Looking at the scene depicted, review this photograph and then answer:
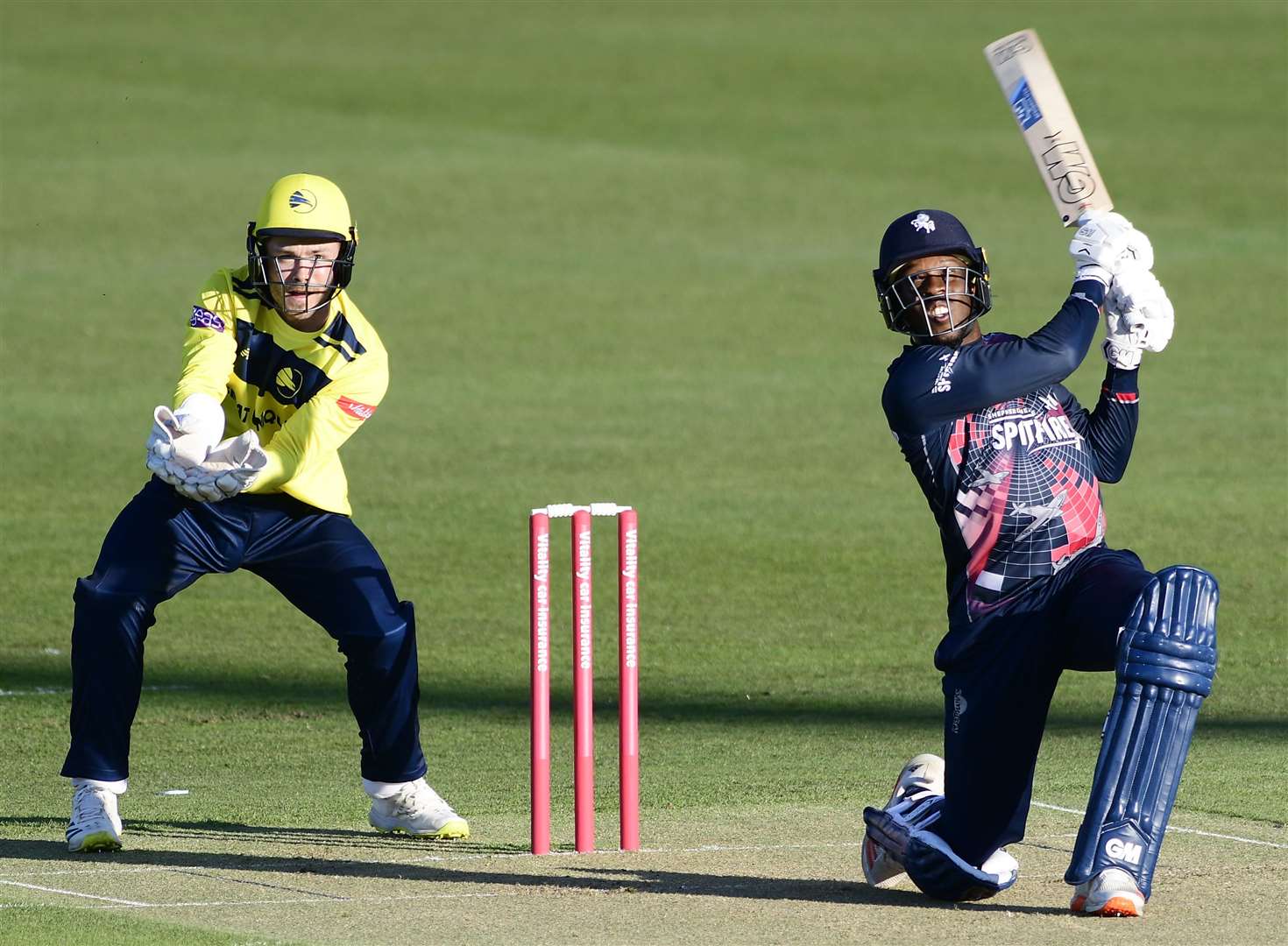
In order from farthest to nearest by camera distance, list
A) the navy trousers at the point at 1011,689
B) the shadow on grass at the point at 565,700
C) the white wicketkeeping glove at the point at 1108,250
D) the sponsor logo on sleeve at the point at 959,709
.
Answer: the shadow on grass at the point at 565,700
the white wicketkeeping glove at the point at 1108,250
the sponsor logo on sleeve at the point at 959,709
the navy trousers at the point at 1011,689

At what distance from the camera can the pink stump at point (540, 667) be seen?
616 centimetres

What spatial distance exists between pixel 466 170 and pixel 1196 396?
39.1ft

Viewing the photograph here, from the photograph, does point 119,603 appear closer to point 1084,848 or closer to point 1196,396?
point 1084,848

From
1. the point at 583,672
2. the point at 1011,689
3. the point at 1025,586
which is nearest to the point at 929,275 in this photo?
the point at 1025,586

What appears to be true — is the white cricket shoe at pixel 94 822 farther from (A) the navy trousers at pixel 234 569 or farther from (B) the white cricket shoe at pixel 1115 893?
(B) the white cricket shoe at pixel 1115 893

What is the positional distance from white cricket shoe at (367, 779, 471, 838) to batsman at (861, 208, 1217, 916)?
56.9 inches

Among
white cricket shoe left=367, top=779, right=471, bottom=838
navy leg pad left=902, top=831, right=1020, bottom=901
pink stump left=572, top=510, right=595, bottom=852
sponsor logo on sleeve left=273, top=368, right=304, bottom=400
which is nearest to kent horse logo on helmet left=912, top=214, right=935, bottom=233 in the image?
pink stump left=572, top=510, right=595, bottom=852

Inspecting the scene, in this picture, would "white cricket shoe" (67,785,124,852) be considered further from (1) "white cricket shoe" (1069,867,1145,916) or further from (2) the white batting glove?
(2) the white batting glove

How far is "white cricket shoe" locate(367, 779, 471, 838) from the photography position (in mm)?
6723

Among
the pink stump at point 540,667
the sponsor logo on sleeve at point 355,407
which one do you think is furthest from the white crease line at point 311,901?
the sponsor logo on sleeve at point 355,407

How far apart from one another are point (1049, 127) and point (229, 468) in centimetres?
245

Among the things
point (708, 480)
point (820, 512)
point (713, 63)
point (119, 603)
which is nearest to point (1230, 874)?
point (119, 603)

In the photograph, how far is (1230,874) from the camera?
234 inches

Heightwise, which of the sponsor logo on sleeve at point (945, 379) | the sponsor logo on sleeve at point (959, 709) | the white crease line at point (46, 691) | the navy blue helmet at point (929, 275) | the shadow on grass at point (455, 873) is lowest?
the shadow on grass at point (455, 873)
